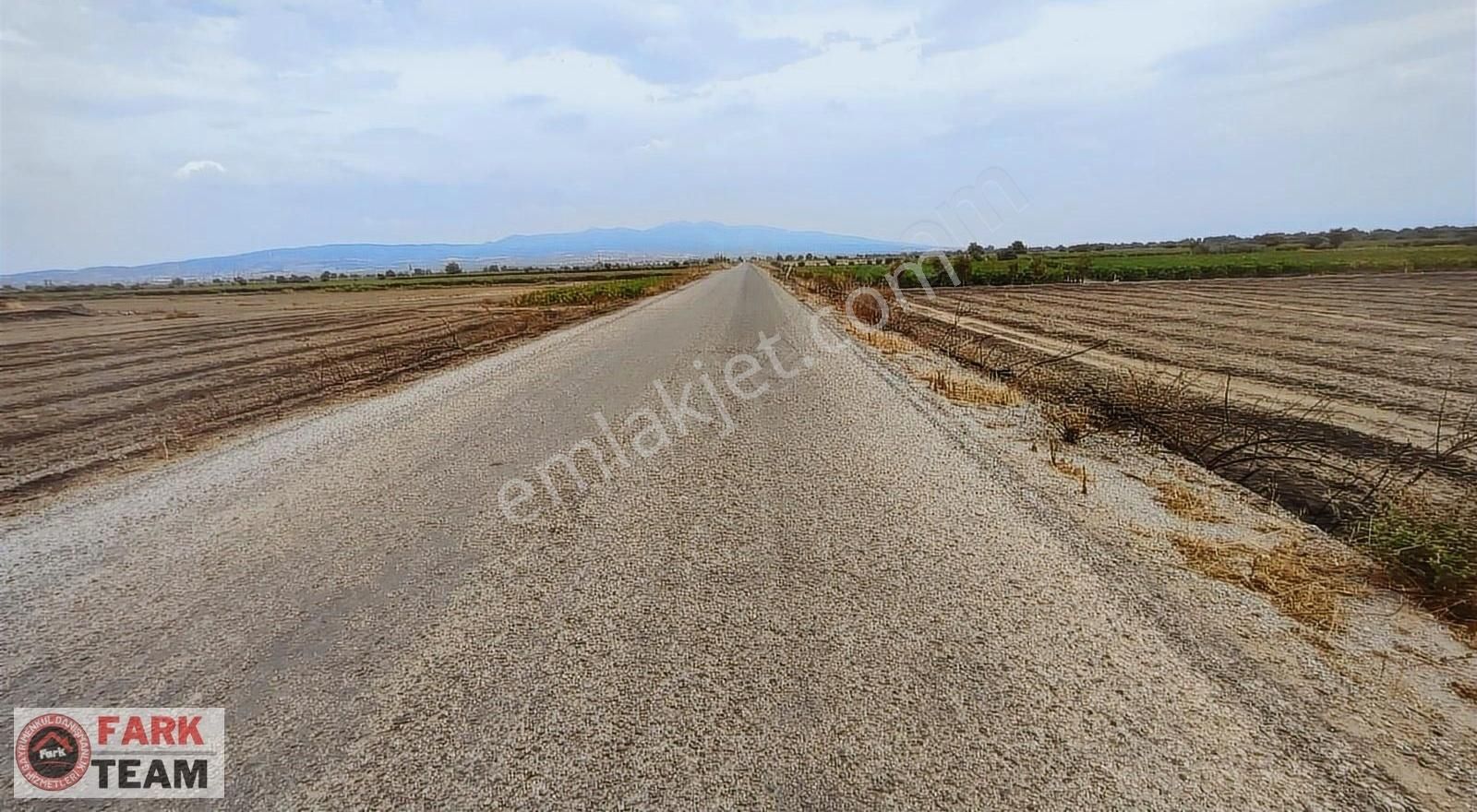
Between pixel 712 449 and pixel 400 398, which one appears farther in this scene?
pixel 400 398

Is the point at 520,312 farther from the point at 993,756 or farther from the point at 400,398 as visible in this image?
the point at 993,756

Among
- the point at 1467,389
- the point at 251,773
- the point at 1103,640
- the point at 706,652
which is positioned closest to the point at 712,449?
the point at 706,652

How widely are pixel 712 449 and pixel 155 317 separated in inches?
1428

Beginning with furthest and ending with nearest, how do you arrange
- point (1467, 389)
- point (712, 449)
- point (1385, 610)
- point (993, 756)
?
point (1467, 389) < point (712, 449) < point (1385, 610) < point (993, 756)

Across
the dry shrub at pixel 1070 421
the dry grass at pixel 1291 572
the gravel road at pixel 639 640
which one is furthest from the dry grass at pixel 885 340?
the dry grass at pixel 1291 572

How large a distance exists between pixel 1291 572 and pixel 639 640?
151 inches

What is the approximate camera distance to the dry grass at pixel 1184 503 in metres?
4.68

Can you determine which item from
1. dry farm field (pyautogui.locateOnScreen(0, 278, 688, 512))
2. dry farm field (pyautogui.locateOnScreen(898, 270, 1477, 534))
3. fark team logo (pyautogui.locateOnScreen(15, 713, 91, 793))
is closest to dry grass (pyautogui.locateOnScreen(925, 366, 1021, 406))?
dry farm field (pyautogui.locateOnScreen(898, 270, 1477, 534))

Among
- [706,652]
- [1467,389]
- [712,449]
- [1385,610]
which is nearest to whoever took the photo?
[706,652]

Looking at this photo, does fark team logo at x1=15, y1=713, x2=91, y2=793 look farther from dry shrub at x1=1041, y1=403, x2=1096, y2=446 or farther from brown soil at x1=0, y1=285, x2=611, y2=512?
dry shrub at x1=1041, y1=403, x2=1096, y2=446

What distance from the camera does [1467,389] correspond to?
919cm

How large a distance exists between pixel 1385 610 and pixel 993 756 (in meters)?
2.74

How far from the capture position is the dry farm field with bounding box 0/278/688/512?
23.8 ft

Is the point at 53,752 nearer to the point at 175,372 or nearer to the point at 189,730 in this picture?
the point at 189,730
